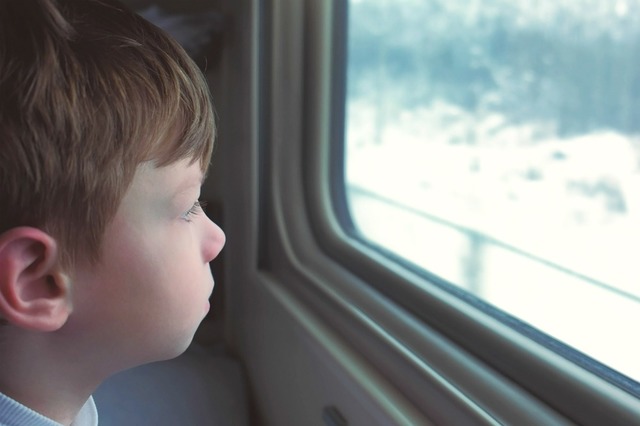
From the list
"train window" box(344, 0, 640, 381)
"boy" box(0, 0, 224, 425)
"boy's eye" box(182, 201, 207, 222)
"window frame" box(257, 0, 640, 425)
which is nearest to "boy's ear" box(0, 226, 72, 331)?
"boy" box(0, 0, 224, 425)

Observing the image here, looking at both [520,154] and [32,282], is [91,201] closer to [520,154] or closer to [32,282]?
[32,282]

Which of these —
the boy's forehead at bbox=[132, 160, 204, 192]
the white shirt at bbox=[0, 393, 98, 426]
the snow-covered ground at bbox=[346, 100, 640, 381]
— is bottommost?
the white shirt at bbox=[0, 393, 98, 426]

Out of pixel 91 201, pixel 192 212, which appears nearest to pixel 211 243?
pixel 192 212

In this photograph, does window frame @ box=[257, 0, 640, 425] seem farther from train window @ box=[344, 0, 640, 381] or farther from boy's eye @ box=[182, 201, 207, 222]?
boy's eye @ box=[182, 201, 207, 222]

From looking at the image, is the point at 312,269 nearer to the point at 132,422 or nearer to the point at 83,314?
the point at 132,422

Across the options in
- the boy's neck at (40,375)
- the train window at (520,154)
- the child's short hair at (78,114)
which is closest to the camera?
the child's short hair at (78,114)

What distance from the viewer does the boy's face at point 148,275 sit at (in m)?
0.65

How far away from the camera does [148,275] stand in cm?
68

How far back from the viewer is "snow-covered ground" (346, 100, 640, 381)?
0.78m

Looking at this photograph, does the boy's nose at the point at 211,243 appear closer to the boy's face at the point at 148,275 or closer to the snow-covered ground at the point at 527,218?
the boy's face at the point at 148,275

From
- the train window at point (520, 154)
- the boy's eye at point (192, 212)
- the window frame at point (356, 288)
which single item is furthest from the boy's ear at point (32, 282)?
the train window at point (520, 154)

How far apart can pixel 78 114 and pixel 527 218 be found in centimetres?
64

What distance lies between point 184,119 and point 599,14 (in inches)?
19.5

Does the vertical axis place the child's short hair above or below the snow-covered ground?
above
